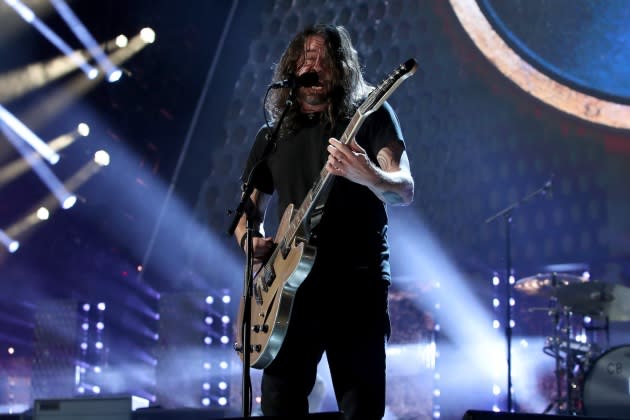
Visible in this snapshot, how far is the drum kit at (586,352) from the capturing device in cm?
550

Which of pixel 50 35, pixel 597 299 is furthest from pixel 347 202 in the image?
pixel 50 35

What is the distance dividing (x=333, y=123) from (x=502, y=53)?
4.07m

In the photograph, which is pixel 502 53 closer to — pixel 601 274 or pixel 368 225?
pixel 601 274

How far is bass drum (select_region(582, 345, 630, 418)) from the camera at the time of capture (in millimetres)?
5504

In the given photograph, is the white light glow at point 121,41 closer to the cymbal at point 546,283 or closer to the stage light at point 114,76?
the stage light at point 114,76

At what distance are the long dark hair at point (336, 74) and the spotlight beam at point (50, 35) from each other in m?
4.25

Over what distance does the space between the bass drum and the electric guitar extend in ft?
11.4

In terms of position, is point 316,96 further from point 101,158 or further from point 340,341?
point 101,158

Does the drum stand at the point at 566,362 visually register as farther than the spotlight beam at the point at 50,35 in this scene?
No

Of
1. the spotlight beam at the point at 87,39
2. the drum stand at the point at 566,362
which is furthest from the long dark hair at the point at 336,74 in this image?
the spotlight beam at the point at 87,39

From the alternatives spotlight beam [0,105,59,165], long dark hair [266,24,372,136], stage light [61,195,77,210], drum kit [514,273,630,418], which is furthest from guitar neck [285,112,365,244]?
stage light [61,195,77,210]

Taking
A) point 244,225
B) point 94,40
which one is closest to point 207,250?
point 94,40

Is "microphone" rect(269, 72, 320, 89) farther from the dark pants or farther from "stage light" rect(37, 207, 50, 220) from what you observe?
"stage light" rect(37, 207, 50, 220)

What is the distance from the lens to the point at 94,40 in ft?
22.8
